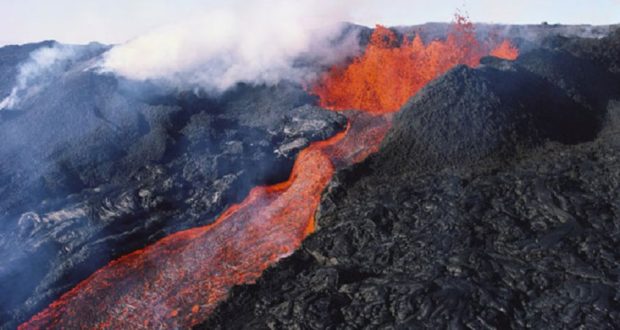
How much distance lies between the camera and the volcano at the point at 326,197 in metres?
11.3

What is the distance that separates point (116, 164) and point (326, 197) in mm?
12259

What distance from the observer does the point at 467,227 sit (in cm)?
1330

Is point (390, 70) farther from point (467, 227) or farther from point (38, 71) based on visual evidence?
point (38, 71)

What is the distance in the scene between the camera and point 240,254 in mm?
16312

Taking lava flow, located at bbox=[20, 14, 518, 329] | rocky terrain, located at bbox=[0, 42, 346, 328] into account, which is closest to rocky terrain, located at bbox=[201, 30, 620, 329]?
lava flow, located at bbox=[20, 14, 518, 329]

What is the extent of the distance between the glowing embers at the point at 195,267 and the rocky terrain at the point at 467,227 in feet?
4.89

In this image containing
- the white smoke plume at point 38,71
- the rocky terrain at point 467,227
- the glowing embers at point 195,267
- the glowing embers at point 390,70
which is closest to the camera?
the rocky terrain at point 467,227

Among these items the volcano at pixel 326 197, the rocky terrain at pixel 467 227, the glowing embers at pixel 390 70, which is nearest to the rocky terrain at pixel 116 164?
the volcano at pixel 326 197

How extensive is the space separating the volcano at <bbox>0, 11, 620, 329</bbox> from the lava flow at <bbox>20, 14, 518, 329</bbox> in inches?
3.1

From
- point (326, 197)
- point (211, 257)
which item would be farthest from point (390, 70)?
point (211, 257)

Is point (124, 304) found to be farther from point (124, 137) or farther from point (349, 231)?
point (124, 137)

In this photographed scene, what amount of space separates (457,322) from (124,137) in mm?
20582

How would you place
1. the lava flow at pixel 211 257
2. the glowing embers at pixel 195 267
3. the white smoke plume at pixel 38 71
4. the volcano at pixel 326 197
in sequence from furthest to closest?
the white smoke plume at pixel 38 71 → the lava flow at pixel 211 257 → the glowing embers at pixel 195 267 → the volcano at pixel 326 197

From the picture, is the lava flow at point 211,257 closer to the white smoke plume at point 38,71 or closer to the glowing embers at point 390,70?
the glowing embers at point 390,70
